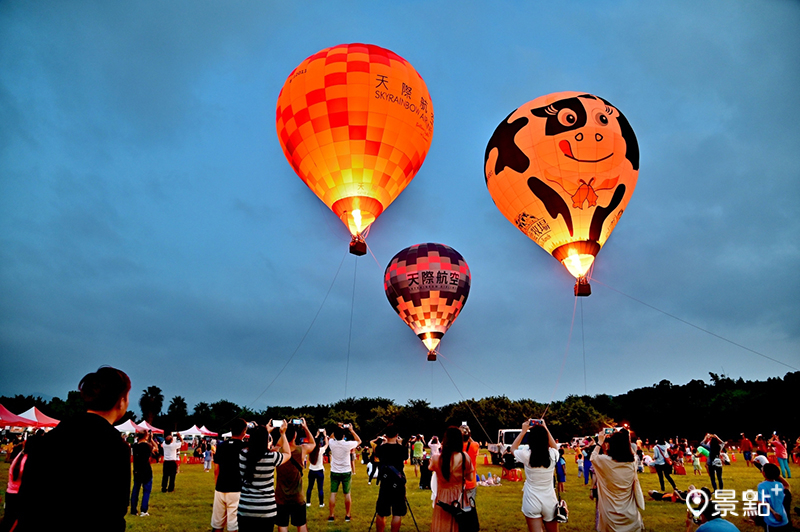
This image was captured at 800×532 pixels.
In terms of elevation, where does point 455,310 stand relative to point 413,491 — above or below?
above

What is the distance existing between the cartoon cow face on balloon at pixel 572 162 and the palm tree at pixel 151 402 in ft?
331

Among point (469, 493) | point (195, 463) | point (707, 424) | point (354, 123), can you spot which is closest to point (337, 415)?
point (195, 463)

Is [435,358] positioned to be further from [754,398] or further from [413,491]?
[754,398]

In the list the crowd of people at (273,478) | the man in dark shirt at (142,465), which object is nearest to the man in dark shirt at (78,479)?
the crowd of people at (273,478)

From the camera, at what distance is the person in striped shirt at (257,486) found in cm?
467

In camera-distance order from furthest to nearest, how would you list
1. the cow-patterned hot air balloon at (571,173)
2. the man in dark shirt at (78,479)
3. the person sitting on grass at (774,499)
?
1. the cow-patterned hot air balloon at (571,173)
2. the person sitting on grass at (774,499)
3. the man in dark shirt at (78,479)

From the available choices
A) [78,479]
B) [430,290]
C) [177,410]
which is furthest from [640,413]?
[177,410]

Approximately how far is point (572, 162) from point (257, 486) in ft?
35.6

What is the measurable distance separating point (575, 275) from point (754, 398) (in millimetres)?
38479

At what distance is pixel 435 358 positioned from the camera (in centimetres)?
2002

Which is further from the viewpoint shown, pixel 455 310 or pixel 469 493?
pixel 455 310

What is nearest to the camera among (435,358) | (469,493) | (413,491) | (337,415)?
(469,493)

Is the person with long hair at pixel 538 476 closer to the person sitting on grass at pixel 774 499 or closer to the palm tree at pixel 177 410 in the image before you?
the person sitting on grass at pixel 774 499

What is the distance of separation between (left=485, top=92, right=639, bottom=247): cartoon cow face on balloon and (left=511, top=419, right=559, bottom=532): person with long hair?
8202 millimetres
